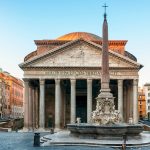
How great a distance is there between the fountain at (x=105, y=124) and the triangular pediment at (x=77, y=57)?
24.2 m

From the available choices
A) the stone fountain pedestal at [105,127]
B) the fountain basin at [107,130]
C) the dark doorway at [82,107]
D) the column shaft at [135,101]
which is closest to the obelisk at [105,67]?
the stone fountain pedestal at [105,127]

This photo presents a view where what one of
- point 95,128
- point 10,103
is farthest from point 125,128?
point 10,103

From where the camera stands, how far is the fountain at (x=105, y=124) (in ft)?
89.3

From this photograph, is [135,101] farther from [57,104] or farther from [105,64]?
[105,64]

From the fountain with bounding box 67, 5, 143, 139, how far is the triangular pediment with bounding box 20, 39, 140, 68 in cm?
2425

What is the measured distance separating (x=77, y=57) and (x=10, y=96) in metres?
70.8

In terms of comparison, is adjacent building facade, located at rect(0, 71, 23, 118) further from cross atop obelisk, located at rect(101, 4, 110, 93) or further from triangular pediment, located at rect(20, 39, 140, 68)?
cross atop obelisk, located at rect(101, 4, 110, 93)

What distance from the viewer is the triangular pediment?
178 feet

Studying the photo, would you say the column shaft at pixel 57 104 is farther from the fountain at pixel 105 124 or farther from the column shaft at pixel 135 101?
the fountain at pixel 105 124

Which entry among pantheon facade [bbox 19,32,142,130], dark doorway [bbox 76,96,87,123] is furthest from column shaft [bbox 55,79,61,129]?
dark doorway [bbox 76,96,87,123]

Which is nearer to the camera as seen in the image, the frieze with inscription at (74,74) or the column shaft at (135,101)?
the column shaft at (135,101)

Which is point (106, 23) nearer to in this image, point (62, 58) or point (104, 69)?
point (104, 69)

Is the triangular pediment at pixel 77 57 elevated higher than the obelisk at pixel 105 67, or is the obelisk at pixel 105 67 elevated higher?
the triangular pediment at pixel 77 57

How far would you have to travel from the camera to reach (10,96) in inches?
4847
